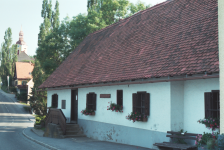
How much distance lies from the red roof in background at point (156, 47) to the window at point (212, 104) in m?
0.96

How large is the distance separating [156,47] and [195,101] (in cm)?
370

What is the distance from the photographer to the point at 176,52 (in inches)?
435

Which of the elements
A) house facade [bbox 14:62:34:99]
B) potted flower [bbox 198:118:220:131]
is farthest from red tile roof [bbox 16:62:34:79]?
potted flower [bbox 198:118:220:131]

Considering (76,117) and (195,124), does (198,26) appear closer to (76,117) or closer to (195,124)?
(195,124)

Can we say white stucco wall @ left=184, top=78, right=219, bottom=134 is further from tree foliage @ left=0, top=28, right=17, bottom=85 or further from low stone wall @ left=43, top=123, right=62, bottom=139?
tree foliage @ left=0, top=28, right=17, bottom=85

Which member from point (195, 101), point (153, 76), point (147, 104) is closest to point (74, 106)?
point (147, 104)

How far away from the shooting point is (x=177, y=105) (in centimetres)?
1041

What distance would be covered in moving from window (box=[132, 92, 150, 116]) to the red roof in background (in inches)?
35.3

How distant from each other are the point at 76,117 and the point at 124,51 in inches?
250

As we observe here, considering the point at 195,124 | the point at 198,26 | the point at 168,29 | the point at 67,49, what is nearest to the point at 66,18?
the point at 67,49

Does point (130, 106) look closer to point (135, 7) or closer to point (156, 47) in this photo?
point (156, 47)

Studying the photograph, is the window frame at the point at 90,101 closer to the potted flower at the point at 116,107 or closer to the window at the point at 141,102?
the potted flower at the point at 116,107

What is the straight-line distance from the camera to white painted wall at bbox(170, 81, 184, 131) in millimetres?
10312

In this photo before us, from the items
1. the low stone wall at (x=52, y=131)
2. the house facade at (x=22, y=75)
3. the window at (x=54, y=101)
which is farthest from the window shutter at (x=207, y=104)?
the house facade at (x=22, y=75)
